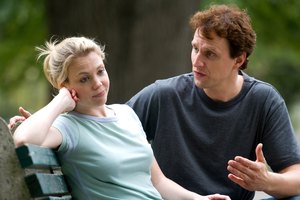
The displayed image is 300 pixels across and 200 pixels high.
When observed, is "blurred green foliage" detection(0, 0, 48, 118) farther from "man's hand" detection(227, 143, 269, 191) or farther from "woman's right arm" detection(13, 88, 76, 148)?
"woman's right arm" detection(13, 88, 76, 148)

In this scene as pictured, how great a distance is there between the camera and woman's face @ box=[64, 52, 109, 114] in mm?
4039

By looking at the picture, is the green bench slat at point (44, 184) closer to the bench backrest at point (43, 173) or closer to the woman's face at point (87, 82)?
the bench backrest at point (43, 173)

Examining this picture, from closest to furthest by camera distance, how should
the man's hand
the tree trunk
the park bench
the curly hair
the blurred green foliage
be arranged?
the park bench → the man's hand → the curly hair → the tree trunk → the blurred green foliage

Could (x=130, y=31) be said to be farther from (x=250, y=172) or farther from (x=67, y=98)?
(x=67, y=98)

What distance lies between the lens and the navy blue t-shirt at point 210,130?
15.8 ft

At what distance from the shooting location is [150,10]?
9914 mm

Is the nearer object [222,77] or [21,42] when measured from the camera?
[222,77]

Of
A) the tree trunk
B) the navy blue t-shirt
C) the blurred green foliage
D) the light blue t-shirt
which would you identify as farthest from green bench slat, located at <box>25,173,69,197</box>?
the blurred green foliage

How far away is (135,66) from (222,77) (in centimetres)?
508

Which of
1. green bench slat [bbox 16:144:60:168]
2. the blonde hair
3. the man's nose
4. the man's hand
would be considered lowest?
the man's hand

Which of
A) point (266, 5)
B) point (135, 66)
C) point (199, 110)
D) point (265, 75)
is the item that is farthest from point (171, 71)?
point (265, 75)

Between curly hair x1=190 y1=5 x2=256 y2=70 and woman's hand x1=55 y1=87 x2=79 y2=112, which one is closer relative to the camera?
woman's hand x1=55 y1=87 x2=79 y2=112

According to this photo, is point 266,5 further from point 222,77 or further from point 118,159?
point 118,159

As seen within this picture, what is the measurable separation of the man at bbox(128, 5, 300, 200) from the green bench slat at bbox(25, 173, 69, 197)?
1103 millimetres
